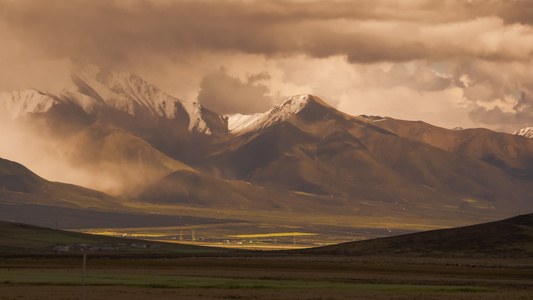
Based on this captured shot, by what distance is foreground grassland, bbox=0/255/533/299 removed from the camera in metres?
85.1

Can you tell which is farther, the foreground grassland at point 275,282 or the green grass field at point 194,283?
the green grass field at point 194,283

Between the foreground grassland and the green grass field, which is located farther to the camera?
the green grass field

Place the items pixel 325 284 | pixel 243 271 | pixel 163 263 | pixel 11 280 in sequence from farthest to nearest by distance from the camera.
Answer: pixel 163 263
pixel 243 271
pixel 325 284
pixel 11 280

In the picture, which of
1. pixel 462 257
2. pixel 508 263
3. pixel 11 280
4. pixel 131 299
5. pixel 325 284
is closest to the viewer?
pixel 131 299

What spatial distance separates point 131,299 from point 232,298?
921 cm

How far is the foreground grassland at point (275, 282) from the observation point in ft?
279

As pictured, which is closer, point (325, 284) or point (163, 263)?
point (325, 284)

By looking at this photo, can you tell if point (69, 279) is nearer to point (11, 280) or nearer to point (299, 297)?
point (11, 280)

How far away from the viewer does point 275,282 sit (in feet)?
341

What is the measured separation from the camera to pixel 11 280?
310 ft

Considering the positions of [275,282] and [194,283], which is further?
[275,282]

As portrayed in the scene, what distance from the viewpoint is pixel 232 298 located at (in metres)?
81.7

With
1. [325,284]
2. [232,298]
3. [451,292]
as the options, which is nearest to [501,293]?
[451,292]

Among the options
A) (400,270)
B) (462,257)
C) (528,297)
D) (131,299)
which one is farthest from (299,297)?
(462,257)
